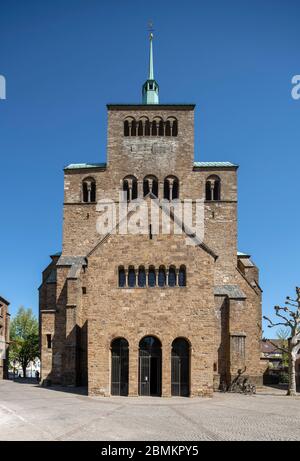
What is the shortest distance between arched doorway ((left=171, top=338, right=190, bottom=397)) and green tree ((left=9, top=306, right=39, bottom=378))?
156 feet

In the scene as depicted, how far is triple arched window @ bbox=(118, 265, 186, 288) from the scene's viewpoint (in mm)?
34625

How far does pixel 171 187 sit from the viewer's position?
161 feet

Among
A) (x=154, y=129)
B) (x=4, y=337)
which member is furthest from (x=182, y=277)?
(x=4, y=337)

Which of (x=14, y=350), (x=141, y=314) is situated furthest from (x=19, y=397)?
(x=14, y=350)

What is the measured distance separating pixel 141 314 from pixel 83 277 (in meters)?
12.5

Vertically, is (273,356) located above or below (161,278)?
below

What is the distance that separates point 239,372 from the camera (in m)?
41.6

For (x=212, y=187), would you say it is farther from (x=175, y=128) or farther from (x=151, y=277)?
(x=151, y=277)

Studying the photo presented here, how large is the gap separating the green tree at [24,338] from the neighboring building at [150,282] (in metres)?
29.1

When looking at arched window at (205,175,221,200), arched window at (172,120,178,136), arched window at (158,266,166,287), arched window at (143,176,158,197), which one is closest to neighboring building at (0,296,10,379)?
arched window at (143,176,158,197)

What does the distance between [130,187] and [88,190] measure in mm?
4199

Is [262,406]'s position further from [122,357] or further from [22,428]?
[22,428]

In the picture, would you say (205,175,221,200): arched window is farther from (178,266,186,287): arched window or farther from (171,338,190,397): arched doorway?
(171,338,190,397): arched doorway
